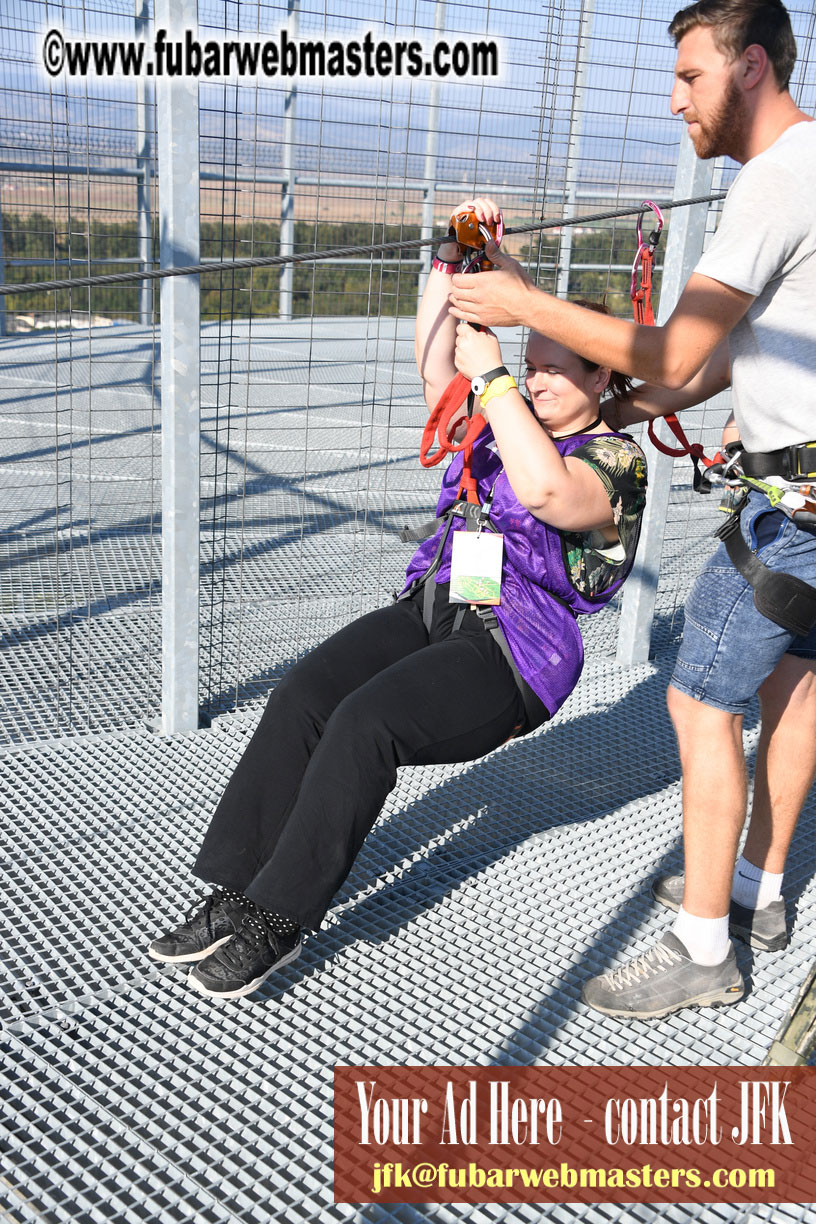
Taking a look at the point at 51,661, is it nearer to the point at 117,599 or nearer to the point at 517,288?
the point at 117,599

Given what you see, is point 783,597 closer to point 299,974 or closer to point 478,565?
point 478,565

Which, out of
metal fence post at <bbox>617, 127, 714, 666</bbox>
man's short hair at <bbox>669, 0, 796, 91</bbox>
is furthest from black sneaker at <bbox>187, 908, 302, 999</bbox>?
metal fence post at <bbox>617, 127, 714, 666</bbox>

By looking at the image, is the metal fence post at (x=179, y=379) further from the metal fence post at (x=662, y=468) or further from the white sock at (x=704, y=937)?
the white sock at (x=704, y=937)

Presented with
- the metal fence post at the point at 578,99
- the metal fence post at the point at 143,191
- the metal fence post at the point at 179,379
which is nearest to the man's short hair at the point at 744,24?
the metal fence post at the point at 179,379

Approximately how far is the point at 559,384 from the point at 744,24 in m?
0.63

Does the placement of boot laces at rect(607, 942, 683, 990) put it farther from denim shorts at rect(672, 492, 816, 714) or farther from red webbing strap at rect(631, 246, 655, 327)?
red webbing strap at rect(631, 246, 655, 327)

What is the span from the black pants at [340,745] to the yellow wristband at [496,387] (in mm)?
429

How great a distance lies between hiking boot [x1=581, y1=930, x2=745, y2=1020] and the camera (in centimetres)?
195

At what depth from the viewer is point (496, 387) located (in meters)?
1.84

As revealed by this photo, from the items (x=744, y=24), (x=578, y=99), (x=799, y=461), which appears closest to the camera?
(x=744, y=24)

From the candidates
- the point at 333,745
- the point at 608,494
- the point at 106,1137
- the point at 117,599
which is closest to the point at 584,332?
the point at 608,494

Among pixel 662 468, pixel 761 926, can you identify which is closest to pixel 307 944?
pixel 761 926

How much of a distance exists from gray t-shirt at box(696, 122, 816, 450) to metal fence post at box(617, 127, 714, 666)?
4.22 ft

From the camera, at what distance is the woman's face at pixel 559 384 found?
198 cm
